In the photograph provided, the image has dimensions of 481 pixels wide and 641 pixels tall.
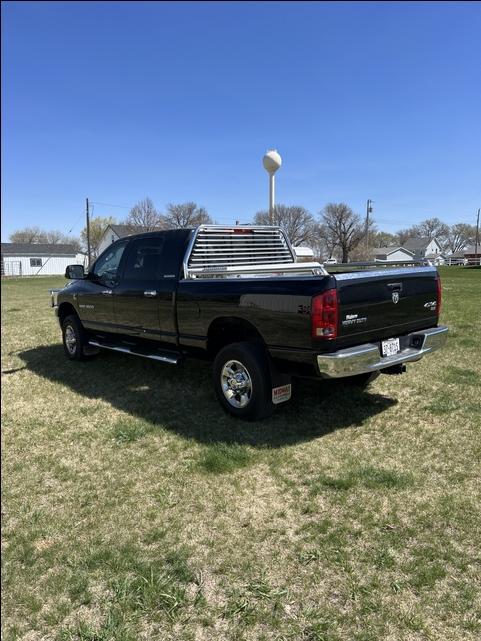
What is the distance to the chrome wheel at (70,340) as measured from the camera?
313 inches

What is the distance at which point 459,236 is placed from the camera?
109 m

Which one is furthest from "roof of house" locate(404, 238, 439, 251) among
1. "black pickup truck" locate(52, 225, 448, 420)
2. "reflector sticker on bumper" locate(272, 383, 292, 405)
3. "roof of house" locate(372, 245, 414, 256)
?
"reflector sticker on bumper" locate(272, 383, 292, 405)

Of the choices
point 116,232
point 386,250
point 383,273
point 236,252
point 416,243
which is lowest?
point 383,273

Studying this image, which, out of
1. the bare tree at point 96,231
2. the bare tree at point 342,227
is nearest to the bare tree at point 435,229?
the bare tree at point 342,227

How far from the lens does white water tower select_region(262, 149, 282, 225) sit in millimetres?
15203

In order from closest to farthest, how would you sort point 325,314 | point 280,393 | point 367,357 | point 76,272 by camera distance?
1. point 325,314
2. point 367,357
3. point 280,393
4. point 76,272

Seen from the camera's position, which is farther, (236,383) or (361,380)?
(361,380)

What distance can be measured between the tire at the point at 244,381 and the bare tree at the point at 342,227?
75.5 m

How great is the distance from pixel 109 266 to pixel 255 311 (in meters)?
3.34

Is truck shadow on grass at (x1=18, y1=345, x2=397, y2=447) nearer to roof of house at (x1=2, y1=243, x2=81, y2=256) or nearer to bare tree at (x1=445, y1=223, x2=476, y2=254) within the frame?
roof of house at (x1=2, y1=243, x2=81, y2=256)

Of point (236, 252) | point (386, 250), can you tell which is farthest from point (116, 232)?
point (236, 252)

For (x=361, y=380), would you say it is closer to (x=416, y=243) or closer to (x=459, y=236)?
(x=416, y=243)

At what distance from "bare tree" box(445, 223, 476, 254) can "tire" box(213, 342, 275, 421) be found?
110935mm

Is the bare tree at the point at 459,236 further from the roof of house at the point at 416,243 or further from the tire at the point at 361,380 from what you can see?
the tire at the point at 361,380
